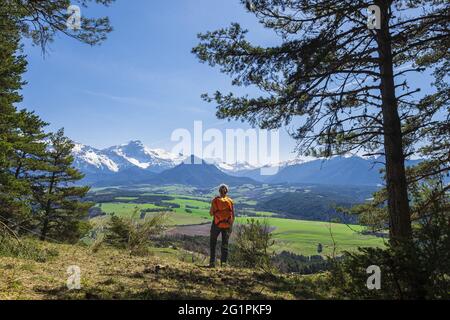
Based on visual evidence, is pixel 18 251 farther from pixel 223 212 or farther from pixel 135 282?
pixel 223 212

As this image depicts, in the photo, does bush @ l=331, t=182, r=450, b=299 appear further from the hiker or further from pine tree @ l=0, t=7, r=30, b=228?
pine tree @ l=0, t=7, r=30, b=228

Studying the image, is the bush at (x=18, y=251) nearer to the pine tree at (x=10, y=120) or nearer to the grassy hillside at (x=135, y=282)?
the grassy hillside at (x=135, y=282)

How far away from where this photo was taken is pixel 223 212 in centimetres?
1105

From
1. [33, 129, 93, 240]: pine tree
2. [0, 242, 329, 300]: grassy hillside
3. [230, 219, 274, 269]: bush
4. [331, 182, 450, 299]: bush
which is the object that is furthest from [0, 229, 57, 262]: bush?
[33, 129, 93, 240]: pine tree

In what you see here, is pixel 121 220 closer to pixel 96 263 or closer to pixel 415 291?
pixel 96 263

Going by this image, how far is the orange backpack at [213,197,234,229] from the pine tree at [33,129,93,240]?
20167 millimetres

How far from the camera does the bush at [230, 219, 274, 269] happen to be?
32.2ft

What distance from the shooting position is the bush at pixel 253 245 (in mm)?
9812

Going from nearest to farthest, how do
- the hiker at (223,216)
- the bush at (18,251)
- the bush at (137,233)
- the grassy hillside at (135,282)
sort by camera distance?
the grassy hillside at (135,282), the bush at (18,251), the hiker at (223,216), the bush at (137,233)

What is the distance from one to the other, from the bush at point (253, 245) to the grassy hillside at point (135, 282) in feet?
2.85

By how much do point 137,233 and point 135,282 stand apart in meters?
6.20

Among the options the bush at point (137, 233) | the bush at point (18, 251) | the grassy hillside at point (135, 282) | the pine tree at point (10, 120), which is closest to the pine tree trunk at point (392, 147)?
the grassy hillside at point (135, 282)
